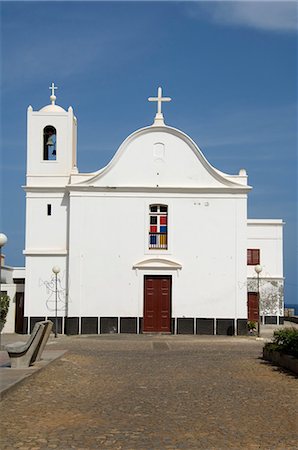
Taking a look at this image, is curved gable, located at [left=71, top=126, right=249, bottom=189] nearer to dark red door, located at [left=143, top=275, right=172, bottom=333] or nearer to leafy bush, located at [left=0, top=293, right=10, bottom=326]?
dark red door, located at [left=143, top=275, right=172, bottom=333]

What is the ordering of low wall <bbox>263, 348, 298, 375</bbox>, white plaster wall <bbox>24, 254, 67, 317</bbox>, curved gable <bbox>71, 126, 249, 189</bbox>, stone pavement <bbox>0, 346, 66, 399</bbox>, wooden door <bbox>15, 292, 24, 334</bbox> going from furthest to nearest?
wooden door <bbox>15, 292, 24, 334</bbox>
curved gable <bbox>71, 126, 249, 189</bbox>
white plaster wall <bbox>24, 254, 67, 317</bbox>
low wall <bbox>263, 348, 298, 375</bbox>
stone pavement <bbox>0, 346, 66, 399</bbox>

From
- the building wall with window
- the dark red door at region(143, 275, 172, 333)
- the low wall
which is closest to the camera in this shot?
the low wall

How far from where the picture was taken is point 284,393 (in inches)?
485

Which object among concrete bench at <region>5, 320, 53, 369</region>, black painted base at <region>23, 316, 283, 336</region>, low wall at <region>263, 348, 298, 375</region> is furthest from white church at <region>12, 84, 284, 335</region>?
concrete bench at <region>5, 320, 53, 369</region>

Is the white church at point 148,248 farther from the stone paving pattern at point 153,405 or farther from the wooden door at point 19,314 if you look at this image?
the stone paving pattern at point 153,405

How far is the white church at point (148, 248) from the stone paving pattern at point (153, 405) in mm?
9613

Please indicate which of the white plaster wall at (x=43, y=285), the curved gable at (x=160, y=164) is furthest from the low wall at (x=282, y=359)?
the white plaster wall at (x=43, y=285)

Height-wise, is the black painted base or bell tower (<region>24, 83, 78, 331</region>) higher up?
bell tower (<region>24, 83, 78, 331</region>)

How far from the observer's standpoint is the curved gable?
2877 centimetres

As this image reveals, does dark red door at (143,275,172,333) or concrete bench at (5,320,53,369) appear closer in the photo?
concrete bench at (5,320,53,369)

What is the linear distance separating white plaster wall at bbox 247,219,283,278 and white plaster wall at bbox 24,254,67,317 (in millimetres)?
13540

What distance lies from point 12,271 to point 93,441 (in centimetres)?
3335

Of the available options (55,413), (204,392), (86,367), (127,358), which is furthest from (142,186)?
(55,413)

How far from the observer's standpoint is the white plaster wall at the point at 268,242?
38.7 metres
